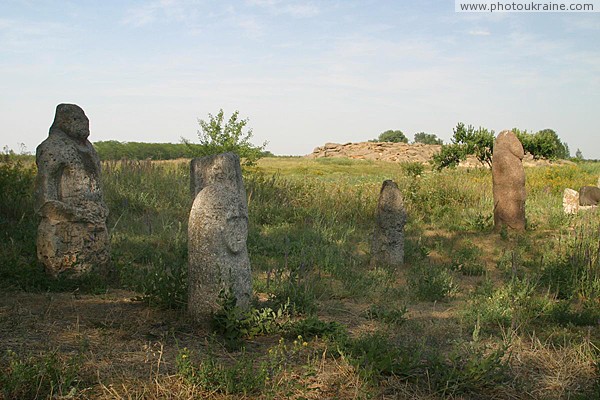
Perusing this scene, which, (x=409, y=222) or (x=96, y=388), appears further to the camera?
(x=409, y=222)

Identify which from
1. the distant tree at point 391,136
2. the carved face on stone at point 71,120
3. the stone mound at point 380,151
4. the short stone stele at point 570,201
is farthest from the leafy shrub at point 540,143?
the distant tree at point 391,136

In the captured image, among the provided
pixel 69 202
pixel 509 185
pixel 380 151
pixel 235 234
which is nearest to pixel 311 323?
pixel 235 234

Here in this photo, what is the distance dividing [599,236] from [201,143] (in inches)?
391

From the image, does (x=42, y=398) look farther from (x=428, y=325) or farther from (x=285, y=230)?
(x=285, y=230)

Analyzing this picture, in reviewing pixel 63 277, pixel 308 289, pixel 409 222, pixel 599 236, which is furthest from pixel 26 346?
pixel 409 222

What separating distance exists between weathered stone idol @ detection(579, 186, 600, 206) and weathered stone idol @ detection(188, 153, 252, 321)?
482 inches

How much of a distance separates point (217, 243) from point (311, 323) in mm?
1141

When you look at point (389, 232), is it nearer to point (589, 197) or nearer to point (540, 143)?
point (589, 197)

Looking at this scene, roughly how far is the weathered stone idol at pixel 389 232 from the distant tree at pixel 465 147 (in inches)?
628

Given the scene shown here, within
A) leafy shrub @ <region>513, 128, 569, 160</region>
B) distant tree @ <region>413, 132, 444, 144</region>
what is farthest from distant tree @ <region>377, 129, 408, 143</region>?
leafy shrub @ <region>513, 128, 569, 160</region>

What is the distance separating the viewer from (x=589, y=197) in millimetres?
15633

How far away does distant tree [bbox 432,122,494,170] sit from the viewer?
25984mm

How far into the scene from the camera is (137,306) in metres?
6.55

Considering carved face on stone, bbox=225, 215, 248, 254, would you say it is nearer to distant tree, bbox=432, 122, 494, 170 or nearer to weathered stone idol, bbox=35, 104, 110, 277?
weathered stone idol, bbox=35, 104, 110, 277
